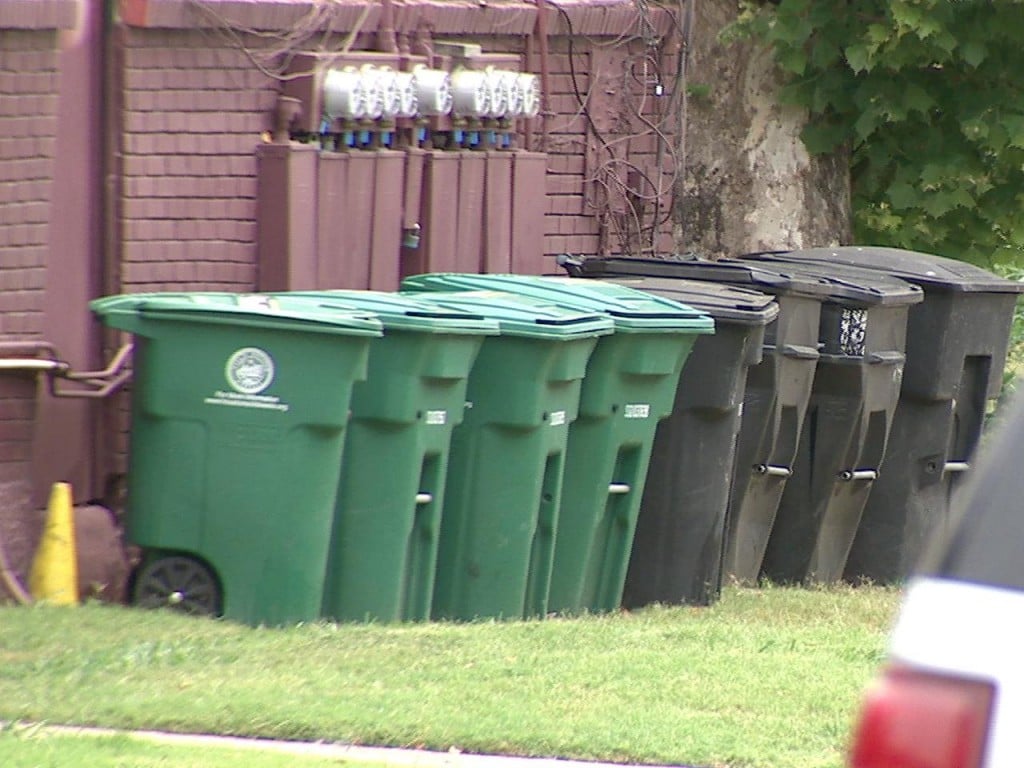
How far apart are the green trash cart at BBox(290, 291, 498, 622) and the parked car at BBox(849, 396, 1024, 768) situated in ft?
15.3

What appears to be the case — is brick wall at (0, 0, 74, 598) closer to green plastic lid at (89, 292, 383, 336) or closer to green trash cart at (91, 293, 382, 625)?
green plastic lid at (89, 292, 383, 336)

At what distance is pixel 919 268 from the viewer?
10148 mm

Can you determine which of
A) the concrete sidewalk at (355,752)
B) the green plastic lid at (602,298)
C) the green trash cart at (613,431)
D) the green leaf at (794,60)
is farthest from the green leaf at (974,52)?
the concrete sidewalk at (355,752)

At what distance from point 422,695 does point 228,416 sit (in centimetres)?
149

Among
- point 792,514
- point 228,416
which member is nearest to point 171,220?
point 228,416

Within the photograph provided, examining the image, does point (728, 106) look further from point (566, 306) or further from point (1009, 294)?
point (566, 306)

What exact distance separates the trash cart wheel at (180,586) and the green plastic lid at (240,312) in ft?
2.84

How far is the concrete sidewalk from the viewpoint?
5641mm

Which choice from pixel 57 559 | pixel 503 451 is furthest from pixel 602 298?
pixel 57 559

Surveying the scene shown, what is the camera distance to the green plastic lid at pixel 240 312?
23.4ft

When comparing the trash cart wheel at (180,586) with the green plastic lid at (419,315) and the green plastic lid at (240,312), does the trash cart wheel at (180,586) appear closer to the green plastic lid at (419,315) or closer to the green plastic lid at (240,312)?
the green plastic lid at (240,312)

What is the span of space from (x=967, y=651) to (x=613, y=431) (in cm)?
561

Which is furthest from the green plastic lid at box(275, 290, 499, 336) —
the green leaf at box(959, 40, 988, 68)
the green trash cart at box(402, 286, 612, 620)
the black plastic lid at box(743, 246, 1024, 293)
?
the green leaf at box(959, 40, 988, 68)

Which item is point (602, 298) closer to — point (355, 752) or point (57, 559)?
point (57, 559)
